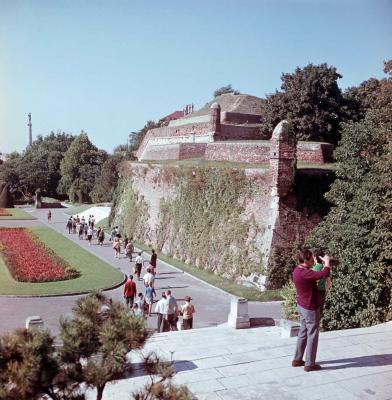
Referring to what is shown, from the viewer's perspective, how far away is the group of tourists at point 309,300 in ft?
20.2

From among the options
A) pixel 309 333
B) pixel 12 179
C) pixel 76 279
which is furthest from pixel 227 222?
pixel 12 179

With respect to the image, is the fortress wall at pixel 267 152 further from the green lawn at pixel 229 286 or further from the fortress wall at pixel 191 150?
the fortress wall at pixel 191 150

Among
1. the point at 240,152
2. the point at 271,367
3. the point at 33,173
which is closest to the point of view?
the point at 271,367

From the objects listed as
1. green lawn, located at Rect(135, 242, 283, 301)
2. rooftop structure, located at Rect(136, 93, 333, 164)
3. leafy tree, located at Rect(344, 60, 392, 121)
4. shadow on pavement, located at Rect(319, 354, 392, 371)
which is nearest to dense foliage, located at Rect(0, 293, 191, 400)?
shadow on pavement, located at Rect(319, 354, 392, 371)

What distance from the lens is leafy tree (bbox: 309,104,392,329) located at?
1133 cm

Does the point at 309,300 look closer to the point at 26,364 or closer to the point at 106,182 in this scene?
the point at 26,364

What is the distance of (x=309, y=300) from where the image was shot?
625cm

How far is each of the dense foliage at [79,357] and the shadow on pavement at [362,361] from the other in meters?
3.43

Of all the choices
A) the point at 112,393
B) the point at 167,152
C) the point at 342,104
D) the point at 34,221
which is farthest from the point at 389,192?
the point at 34,221

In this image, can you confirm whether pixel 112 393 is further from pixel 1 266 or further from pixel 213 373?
pixel 1 266

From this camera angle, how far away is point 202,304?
624 inches

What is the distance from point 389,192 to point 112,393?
335 inches

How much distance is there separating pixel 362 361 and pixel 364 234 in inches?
217

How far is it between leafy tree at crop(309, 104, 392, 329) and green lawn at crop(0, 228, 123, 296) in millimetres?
6442
